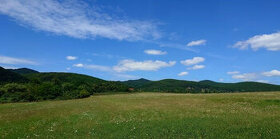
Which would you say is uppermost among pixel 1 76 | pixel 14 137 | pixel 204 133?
pixel 1 76

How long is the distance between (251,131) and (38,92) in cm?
7082

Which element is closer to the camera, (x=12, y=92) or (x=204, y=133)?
(x=204, y=133)

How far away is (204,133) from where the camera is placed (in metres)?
14.7

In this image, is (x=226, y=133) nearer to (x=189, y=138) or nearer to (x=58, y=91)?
(x=189, y=138)

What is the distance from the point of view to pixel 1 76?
434 feet

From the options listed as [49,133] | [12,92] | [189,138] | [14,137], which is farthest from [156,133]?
[12,92]

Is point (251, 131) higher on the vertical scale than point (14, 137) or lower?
higher

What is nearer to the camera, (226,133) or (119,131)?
(226,133)

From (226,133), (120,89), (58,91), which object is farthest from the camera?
(120,89)

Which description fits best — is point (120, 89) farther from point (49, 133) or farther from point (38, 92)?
point (49, 133)

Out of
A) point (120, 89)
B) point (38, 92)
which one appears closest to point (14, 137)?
point (38, 92)

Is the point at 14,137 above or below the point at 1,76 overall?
below

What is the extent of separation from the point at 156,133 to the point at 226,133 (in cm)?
497

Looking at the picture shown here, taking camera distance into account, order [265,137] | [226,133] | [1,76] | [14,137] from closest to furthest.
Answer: [265,137]
[226,133]
[14,137]
[1,76]
